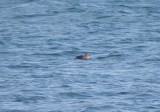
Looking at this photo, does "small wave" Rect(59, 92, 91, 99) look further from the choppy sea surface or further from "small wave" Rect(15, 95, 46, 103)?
"small wave" Rect(15, 95, 46, 103)

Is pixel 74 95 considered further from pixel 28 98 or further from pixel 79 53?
pixel 79 53

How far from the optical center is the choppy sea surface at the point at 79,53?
27.8 meters

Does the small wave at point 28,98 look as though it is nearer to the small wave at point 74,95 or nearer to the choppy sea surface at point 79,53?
the choppy sea surface at point 79,53

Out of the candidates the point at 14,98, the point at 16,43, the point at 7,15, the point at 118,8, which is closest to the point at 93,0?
the point at 118,8

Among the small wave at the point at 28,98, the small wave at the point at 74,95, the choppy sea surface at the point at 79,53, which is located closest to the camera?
the small wave at the point at 28,98

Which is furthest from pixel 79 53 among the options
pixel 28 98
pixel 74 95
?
pixel 28 98

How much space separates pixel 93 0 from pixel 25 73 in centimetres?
1775

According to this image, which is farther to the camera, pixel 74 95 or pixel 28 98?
pixel 74 95

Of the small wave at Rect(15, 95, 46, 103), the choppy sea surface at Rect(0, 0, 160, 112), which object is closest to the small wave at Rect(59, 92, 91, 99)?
the choppy sea surface at Rect(0, 0, 160, 112)

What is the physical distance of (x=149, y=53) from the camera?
114 ft

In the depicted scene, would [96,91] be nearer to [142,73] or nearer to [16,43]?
[142,73]

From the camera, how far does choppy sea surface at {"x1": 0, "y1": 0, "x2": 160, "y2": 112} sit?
2779cm

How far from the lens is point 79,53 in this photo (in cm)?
3547

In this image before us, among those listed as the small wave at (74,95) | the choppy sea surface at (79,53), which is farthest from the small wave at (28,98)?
the small wave at (74,95)
